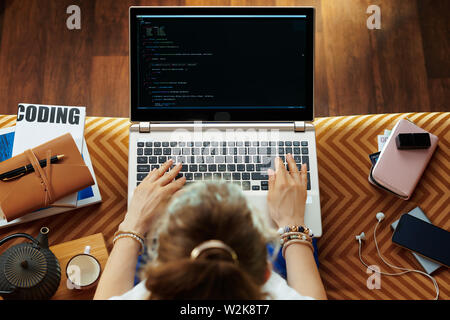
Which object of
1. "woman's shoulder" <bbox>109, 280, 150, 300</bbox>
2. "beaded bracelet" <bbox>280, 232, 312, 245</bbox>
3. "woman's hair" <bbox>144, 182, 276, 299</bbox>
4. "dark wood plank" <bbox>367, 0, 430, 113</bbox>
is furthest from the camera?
"dark wood plank" <bbox>367, 0, 430, 113</bbox>

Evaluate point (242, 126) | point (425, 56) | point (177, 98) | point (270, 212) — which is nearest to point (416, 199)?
point (270, 212)

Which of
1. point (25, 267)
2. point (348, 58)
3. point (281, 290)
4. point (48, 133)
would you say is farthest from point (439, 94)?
point (25, 267)

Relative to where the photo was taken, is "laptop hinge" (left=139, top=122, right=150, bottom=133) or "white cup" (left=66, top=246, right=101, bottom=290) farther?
"laptop hinge" (left=139, top=122, right=150, bottom=133)

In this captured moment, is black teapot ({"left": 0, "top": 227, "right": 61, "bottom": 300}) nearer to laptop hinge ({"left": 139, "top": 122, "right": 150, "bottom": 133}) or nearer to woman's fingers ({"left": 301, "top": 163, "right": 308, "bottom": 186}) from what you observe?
laptop hinge ({"left": 139, "top": 122, "right": 150, "bottom": 133})

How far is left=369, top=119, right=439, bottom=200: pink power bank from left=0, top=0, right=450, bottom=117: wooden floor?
0.50m

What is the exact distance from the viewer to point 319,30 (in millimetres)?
1463

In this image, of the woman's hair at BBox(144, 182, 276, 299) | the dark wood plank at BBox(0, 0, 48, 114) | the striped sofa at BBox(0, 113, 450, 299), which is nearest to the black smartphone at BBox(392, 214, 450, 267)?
the striped sofa at BBox(0, 113, 450, 299)

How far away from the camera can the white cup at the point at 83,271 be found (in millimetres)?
826

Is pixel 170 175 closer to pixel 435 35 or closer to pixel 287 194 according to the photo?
pixel 287 194

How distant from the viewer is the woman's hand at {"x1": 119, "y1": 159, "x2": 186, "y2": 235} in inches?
34.4

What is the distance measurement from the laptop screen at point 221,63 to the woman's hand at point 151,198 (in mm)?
157

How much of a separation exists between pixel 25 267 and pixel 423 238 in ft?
2.94

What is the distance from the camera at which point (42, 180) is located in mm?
877

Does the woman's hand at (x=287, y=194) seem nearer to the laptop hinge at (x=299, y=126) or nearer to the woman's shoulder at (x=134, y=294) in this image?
the laptop hinge at (x=299, y=126)
